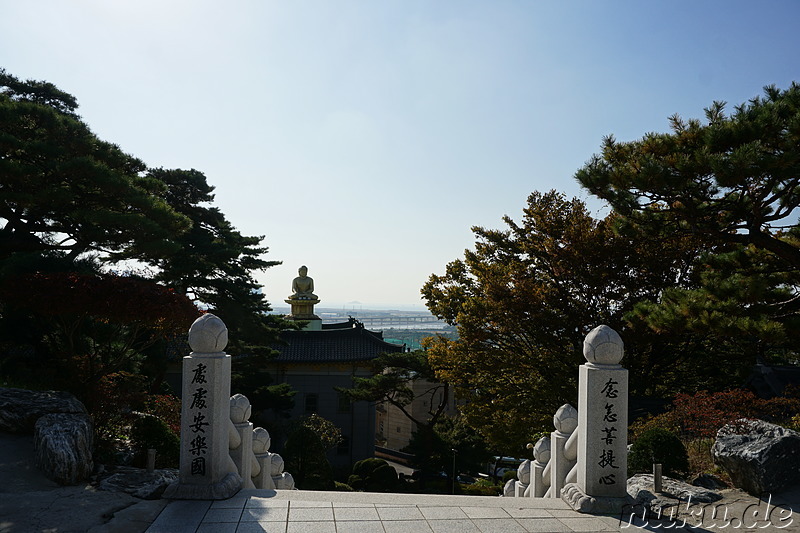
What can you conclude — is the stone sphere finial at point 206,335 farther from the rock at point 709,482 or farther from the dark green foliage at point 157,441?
the rock at point 709,482

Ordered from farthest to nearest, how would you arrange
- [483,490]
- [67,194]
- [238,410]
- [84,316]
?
[483,490] < [67,194] < [84,316] < [238,410]

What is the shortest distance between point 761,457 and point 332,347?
65.8 ft

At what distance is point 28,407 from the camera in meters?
6.12

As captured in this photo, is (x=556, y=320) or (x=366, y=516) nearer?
(x=366, y=516)

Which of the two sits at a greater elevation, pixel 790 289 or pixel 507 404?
pixel 790 289

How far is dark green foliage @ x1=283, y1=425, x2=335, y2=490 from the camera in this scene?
13758 mm

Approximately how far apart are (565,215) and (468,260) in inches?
127

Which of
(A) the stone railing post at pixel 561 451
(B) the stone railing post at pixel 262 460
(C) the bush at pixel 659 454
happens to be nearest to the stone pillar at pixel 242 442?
(B) the stone railing post at pixel 262 460

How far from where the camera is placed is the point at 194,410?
5039mm

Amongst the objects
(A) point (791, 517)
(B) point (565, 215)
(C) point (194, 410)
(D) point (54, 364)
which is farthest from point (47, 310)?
(B) point (565, 215)

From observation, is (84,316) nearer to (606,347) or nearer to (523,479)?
(523,479)

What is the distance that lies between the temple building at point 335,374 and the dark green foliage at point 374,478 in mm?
5283

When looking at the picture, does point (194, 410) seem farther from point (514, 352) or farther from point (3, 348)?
point (514, 352)

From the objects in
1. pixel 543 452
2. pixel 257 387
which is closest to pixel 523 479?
pixel 543 452
